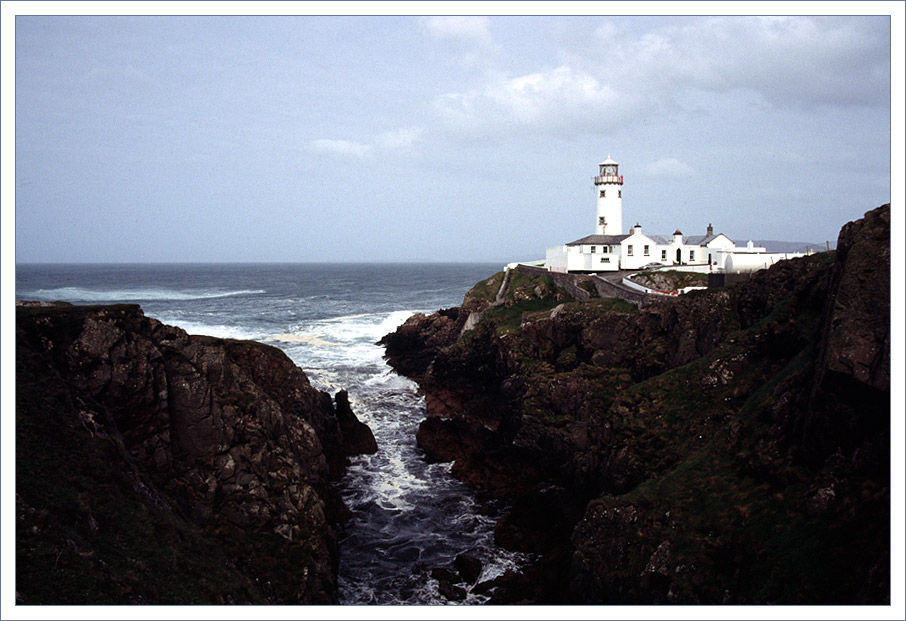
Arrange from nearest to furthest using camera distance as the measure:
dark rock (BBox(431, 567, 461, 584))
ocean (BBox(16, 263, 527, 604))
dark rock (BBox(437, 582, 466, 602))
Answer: dark rock (BBox(437, 582, 466, 602)) → dark rock (BBox(431, 567, 461, 584)) → ocean (BBox(16, 263, 527, 604))

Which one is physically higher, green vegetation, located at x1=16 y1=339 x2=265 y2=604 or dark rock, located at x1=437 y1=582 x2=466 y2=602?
green vegetation, located at x1=16 y1=339 x2=265 y2=604

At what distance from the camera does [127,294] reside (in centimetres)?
12075

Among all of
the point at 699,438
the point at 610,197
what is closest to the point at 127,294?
the point at 610,197

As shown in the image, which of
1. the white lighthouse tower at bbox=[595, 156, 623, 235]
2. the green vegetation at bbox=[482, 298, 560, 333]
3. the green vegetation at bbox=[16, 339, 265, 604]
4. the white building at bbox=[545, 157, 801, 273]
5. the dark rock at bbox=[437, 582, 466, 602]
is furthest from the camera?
the white lighthouse tower at bbox=[595, 156, 623, 235]

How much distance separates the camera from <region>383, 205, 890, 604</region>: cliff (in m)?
16.5

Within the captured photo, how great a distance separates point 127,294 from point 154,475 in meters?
115

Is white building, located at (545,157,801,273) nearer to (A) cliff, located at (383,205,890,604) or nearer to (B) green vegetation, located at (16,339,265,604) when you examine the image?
(A) cliff, located at (383,205,890,604)

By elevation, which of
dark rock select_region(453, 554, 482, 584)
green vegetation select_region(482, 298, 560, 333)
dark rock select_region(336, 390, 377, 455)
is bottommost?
dark rock select_region(453, 554, 482, 584)

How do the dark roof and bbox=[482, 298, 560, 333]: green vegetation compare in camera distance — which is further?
the dark roof

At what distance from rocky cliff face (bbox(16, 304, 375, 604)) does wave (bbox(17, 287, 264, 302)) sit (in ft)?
313

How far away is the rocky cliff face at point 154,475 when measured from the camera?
583 inches

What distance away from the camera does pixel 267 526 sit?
21.1m

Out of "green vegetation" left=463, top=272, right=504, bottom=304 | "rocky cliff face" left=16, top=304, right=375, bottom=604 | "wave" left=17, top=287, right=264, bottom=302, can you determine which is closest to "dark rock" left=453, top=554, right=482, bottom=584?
"rocky cliff face" left=16, top=304, right=375, bottom=604

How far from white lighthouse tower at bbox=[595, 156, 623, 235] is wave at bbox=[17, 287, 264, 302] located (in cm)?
7953
